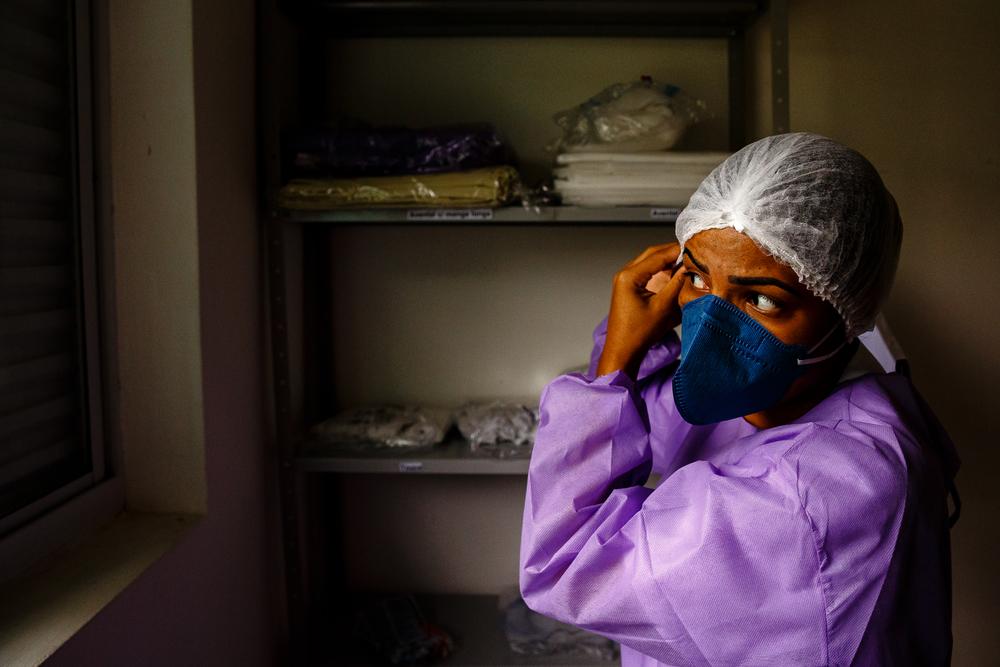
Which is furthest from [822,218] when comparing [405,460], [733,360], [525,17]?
[525,17]

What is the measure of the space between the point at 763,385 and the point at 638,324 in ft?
0.73

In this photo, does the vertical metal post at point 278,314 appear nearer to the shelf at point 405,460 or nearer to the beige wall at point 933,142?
the shelf at point 405,460

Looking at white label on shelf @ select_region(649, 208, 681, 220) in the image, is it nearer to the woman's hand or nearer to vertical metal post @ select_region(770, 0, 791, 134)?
vertical metal post @ select_region(770, 0, 791, 134)

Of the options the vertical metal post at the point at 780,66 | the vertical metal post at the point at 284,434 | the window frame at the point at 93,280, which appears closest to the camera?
the window frame at the point at 93,280

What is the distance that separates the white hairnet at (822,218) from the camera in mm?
894

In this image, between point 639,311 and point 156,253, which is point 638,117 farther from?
point 156,253

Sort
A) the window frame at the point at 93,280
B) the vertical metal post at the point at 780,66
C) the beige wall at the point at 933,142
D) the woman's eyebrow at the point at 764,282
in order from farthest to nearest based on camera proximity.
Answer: the beige wall at the point at 933,142
the vertical metal post at the point at 780,66
the window frame at the point at 93,280
the woman's eyebrow at the point at 764,282

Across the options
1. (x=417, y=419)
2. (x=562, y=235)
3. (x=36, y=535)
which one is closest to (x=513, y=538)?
(x=417, y=419)

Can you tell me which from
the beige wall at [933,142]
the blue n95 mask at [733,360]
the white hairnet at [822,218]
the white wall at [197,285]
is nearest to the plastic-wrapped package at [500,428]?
the white wall at [197,285]

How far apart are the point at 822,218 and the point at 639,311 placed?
30 cm

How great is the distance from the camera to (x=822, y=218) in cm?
89

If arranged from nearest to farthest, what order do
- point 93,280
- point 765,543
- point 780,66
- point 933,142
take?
1. point 765,543
2. point 93,280
3. point 780,66
4. point 933,142

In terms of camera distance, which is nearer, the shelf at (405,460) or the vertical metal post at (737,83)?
the shelf at (405,460)

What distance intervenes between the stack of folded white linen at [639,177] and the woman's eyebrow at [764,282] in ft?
2.32
